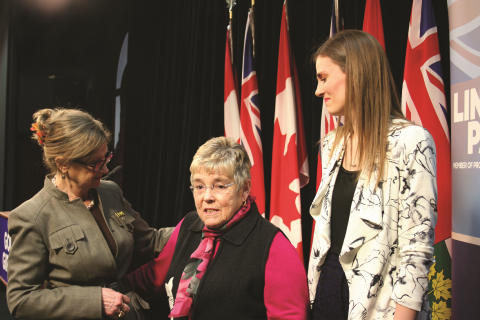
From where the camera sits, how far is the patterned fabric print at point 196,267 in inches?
54.3

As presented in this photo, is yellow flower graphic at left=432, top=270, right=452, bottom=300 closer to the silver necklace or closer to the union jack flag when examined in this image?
the union jack flag

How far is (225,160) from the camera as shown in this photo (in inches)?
56.6

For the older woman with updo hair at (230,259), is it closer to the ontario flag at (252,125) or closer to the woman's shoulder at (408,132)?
the woman's shoulder at (408,132)

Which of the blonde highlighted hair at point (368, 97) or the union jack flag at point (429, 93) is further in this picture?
the union jack flag at point (429, 93)

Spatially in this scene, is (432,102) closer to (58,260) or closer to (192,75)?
(58,260)

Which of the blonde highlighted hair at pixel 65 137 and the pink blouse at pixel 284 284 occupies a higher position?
the blonde highlighted hair at pixel 65 137

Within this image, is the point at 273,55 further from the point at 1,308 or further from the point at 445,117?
the point at 1,308

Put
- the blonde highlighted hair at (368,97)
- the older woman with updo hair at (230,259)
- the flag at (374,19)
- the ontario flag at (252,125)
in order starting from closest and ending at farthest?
the blonde highlighted hair at (368,97) → the older woman with updo hair at (230,259) → the flag at (374,19) → the ontario flag at (252,125)

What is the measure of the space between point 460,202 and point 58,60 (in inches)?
217

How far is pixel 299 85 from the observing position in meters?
3.01

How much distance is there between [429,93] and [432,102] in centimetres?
5

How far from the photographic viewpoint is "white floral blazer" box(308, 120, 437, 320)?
41.6 inches

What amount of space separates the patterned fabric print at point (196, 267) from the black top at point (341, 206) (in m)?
0.35

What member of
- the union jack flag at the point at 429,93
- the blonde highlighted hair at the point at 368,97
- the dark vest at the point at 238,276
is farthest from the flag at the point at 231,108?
the blonde highlighted hair at the point at 368,97
